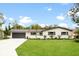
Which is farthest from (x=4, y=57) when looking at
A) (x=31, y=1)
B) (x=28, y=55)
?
(x=31, y=1)

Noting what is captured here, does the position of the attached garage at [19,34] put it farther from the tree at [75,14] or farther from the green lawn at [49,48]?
the tree at [75,14]

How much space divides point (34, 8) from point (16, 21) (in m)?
0.44

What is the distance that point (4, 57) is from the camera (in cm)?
486

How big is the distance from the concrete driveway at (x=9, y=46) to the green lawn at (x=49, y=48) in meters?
0.11

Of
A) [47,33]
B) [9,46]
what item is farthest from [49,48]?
[9,46]

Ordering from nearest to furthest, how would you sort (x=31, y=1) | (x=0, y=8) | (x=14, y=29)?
(x=31, y=1), (x=0, y=8), (x=14, y=29)

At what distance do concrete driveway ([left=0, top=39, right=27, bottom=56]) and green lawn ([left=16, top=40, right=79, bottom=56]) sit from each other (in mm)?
108

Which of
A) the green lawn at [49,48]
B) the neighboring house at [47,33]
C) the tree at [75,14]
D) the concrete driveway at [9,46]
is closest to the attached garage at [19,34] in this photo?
the neighboring house at [47,33]

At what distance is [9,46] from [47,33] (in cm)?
79

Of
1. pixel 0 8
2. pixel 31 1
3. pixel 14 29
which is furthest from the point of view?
pixel 14 29

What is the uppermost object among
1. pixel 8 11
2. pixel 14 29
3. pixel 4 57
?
pixel 8 11

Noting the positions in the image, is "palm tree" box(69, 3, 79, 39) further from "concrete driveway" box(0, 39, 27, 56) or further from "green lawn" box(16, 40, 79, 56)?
"concrete driveway" box(0, 39, 27, 56)

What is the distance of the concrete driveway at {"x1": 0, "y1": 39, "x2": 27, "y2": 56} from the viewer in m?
4.99

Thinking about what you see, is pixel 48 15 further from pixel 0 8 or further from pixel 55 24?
pixel 0 8
